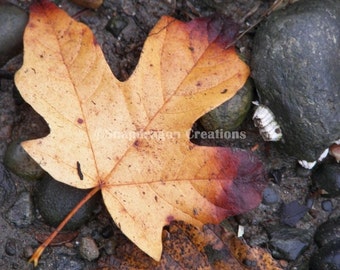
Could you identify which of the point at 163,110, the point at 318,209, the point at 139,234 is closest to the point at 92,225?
the point at 139,234

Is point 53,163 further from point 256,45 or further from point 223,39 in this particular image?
point 256,45

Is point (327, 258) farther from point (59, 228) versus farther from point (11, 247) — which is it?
point (11, 247)

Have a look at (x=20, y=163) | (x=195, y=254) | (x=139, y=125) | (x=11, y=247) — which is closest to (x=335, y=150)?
(x=195, y=254)

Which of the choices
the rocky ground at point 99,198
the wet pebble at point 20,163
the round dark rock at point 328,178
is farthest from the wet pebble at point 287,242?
the wet pebble at point 20,163

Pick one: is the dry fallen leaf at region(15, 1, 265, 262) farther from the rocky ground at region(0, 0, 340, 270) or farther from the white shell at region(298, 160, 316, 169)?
the white shell at region(298, 160, 316, 169)

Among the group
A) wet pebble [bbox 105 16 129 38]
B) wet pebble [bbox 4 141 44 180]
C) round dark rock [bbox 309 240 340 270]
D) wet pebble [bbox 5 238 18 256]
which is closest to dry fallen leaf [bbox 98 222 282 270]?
round dark rock [bbox 309 240 340 270]

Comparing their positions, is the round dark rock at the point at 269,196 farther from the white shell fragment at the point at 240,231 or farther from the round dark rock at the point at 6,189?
the round dark rock at the point at 6,189
